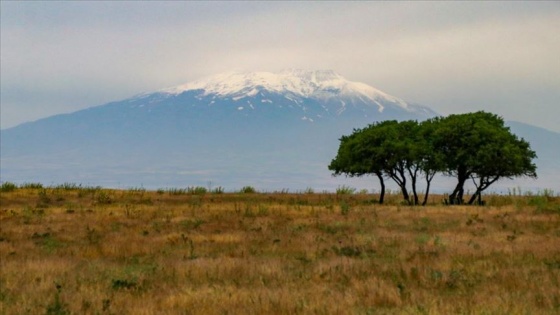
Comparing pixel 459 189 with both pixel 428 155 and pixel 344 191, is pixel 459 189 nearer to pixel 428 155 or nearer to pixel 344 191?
pixel 428 155

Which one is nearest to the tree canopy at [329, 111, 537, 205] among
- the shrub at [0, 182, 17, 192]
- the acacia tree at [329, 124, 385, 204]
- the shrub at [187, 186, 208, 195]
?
the acacia tree at [329, 124, 385, 204]

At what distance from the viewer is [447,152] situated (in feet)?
181

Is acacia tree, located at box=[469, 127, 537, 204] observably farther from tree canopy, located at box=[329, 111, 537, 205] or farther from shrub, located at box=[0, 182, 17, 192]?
shrub, located at box=[0, 182, 17, 192]

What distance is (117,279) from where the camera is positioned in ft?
49.3

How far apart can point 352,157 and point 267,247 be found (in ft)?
118

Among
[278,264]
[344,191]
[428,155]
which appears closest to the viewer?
[278,264]

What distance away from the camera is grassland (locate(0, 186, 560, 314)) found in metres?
12.0

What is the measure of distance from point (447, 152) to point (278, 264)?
134 feet

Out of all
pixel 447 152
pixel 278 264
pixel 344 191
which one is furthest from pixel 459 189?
pixel 278 264

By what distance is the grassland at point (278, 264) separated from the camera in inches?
474

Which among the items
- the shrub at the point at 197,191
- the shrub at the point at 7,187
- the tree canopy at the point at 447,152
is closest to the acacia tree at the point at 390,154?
the tree canopy at the point at 447,152

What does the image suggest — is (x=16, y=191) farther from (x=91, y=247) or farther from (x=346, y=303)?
(x=346, y=303)

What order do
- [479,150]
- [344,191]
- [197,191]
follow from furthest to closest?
1. [344,191]
2. [197,191]
3. [479,150]

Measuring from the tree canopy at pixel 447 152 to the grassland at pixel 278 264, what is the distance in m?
17.7
